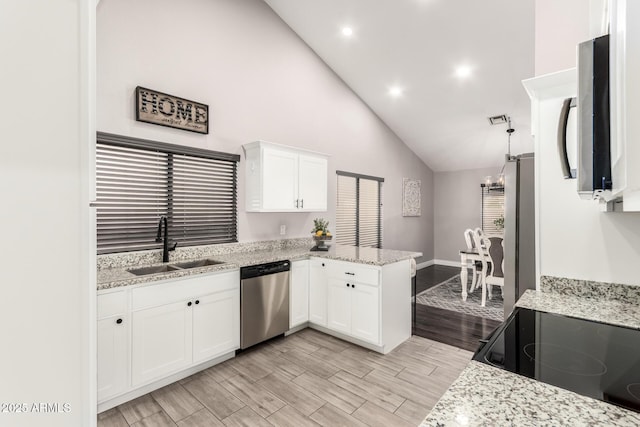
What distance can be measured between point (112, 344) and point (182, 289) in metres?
0.57

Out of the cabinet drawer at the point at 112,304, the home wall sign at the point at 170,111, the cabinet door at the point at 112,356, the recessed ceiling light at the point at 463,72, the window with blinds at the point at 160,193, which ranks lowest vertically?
the cabinet door at the point at 112,356

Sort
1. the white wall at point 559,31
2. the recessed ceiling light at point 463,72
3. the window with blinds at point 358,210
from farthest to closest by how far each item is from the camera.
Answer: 1. the window with blinds at point 358,210
2. the recessed ceiling light at point 463,72
3. the white wall at point 559,31

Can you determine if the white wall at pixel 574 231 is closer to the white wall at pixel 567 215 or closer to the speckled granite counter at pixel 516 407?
the white wall at pixel 567 215

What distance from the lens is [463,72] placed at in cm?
425

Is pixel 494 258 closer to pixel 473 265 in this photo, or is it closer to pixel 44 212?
pixel 473 265

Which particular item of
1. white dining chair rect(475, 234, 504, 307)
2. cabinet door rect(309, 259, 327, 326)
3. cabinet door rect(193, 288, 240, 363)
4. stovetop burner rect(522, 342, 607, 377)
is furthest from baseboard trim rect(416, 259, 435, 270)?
stovetop burner rect(522, 342, 607, 377)

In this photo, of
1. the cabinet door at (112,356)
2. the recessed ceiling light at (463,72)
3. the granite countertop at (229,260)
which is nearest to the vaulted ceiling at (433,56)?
the recessed ceiling light at (463,72)

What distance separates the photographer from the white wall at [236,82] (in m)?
2.73

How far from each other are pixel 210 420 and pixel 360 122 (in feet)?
15.7

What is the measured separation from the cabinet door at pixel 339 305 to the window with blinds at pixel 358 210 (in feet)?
5.91

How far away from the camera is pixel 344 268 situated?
3.25 metres

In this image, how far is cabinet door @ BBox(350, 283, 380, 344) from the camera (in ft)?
9.77

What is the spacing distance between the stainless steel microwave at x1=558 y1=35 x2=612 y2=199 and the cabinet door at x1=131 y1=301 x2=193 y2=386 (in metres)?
2.64

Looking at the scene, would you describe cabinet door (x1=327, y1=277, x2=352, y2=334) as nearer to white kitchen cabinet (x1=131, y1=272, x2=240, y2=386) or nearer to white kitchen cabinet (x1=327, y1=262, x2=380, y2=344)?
white kitchen cabinet (x1=327, y1=262, x2=380, y2=344)
